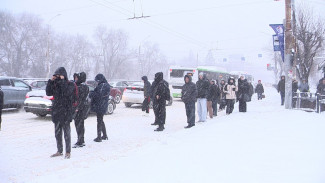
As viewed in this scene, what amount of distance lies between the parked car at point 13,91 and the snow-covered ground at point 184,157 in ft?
17.2

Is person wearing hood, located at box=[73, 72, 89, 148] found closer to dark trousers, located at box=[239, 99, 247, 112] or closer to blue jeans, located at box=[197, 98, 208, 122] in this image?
blue jeans, located at box=[197, 98, 208, 122]

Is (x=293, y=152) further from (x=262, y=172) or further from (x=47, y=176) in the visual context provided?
(x=47, y=176)

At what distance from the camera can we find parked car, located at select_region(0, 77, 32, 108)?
1331 cm

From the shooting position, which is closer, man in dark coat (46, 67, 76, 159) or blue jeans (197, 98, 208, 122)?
man in dark coat (46, 67, 76, 159)

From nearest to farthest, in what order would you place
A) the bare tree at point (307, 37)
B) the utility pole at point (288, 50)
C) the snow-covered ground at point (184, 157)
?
1. the snow-covered ground at point (184, 157)
2. the utility pole at point (288, 50)
3. the bare tree at point (307, 37)

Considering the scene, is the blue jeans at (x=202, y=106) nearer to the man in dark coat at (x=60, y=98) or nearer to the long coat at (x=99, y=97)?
the long coat at (x=99, y=97)

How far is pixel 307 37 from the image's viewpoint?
2325 cm

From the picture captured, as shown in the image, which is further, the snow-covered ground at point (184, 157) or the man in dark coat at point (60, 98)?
the man in dark coat at point (60, 98)

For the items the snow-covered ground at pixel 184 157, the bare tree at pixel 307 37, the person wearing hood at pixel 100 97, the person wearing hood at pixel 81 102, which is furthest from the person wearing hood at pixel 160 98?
the bare tree at pixel 307 37

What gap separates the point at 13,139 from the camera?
25.2 ft

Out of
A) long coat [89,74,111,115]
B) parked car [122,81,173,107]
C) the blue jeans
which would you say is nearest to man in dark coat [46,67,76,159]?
long coat [89,74,111,115]

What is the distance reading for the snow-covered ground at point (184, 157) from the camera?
4.37 meters

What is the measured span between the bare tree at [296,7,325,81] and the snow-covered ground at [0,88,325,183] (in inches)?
663

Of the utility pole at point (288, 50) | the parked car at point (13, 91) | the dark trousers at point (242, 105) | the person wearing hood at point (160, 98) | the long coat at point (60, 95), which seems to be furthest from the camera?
the utility pole at point (288, 50)
